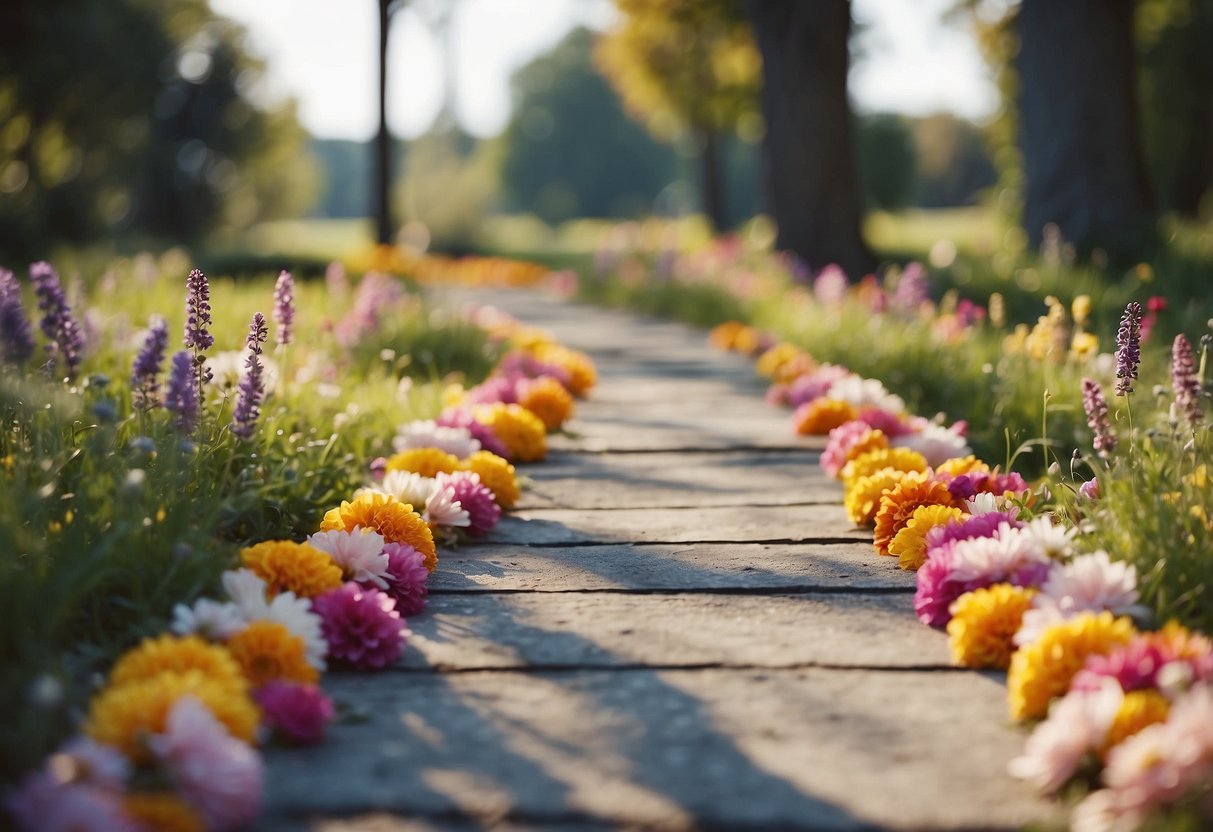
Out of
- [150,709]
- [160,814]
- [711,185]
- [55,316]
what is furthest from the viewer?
[711,185]

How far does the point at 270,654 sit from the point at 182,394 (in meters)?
0.60

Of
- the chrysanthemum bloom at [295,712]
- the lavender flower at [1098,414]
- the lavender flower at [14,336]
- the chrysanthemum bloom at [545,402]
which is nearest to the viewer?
the chrysanthemum bloom at [295,712]

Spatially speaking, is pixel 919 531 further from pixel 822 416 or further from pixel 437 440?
pixel 822 416

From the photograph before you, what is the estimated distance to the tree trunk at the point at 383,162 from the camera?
14.0 meters

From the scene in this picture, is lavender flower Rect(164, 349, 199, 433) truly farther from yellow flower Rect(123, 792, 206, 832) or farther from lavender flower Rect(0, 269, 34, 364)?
yellow flower Rect(123, 792, 206, 832)

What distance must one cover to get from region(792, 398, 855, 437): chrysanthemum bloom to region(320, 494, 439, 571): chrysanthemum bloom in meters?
2.25

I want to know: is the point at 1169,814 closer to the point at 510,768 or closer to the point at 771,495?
the point at 510,768

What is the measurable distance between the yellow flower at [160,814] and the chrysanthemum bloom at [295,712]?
1.05 ft

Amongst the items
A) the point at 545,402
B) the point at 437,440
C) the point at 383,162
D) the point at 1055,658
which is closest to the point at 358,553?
the point at 437,440

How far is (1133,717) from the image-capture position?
67.7 inches

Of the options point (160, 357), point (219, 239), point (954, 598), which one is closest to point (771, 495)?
point (954, 598)

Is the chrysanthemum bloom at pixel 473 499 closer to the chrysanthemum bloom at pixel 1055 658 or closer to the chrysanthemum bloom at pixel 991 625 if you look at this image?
the chrysanthemum bloom at pixel 991 625

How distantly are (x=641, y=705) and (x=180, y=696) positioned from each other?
0.79 metres

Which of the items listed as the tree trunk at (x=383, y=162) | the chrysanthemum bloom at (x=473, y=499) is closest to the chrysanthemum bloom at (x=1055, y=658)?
the chrysanthemum bloom at (x=473, y=499)
